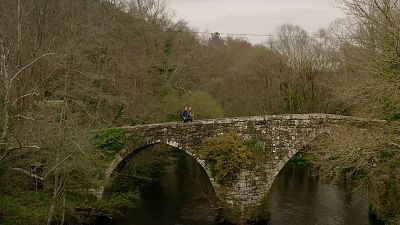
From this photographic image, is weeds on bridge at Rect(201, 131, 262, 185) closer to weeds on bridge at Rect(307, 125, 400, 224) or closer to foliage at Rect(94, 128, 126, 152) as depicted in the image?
weeds on bridge at Rect(307, 125, 400, 224)

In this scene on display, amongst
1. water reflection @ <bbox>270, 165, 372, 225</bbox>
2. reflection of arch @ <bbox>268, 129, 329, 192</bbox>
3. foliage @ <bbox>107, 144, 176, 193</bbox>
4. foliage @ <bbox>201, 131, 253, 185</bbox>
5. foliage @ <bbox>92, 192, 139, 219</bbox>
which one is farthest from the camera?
foliage @ <bbox>107, 144, 176, 193</bbox>

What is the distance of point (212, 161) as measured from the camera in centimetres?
1864

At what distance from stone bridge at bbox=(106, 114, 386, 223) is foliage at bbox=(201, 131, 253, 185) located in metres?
0.25

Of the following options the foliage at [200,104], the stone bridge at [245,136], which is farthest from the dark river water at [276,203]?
the foliage at [200,104]

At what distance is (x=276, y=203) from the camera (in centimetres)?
2072

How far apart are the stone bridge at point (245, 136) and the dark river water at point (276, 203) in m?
1.25

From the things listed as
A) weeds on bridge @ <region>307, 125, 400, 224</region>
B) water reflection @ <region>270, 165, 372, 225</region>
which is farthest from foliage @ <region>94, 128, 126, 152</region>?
weeds on bridge @ <region>307, 125, 400, 224</region>

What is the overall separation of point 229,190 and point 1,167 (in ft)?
29.5

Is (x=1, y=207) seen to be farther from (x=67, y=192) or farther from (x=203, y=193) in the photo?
(x=203, y=193)

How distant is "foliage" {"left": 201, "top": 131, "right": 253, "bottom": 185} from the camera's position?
18.2 metres

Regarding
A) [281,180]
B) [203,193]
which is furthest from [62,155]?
[281,180]

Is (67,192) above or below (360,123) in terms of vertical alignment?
below

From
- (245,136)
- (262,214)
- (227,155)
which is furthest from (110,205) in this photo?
(262,214)

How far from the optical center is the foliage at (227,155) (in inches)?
715
